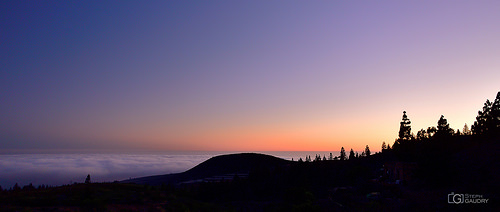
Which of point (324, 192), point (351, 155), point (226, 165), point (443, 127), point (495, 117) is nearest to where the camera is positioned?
point (324, 192)

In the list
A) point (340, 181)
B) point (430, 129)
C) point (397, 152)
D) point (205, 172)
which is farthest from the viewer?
point (205, 172)

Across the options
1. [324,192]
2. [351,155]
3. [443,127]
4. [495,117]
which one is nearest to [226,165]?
[351,155]

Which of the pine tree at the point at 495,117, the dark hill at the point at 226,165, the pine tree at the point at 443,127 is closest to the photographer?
the pine tree at the point at 495,117

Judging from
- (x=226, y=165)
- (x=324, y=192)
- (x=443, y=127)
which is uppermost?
(x=443, y=127)

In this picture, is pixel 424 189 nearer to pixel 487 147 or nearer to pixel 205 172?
pixel 487 147

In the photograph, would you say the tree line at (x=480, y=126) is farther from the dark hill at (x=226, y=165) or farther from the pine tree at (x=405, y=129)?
the dark hill at (x=226, y=165)

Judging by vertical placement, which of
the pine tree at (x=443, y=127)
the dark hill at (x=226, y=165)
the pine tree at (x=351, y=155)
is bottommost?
the dark hill at (x=226, y=165)

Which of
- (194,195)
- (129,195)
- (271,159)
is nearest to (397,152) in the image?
(194,195)

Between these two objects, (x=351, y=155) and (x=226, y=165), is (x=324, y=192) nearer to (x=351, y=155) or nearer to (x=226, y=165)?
(x=351, y=155)

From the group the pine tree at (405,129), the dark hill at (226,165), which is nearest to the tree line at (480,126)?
the pine tree at (405,129)

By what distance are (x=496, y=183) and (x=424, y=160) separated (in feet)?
27.6

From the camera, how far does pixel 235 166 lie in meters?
133

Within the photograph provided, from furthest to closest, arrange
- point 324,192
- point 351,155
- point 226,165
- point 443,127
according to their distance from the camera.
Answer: point 226,165 → point 351,155 → point 443,127 → point 324,192

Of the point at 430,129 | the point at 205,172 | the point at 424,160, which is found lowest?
the point at 205,172
